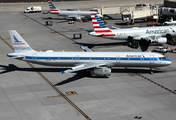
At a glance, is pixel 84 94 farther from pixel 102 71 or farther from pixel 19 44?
pixel 19 44

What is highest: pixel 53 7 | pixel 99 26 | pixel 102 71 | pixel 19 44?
pixel 53 7

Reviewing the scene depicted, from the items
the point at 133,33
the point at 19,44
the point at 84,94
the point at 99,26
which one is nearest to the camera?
the point at 84,94

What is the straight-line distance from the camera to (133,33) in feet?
252

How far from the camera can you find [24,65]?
198 ft

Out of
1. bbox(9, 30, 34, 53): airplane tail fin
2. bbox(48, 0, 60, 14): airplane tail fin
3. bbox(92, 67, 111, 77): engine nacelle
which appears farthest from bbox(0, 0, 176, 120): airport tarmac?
bbox(48, 0, 60, 14): airplane tail fin

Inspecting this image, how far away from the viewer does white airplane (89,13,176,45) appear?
73250mm

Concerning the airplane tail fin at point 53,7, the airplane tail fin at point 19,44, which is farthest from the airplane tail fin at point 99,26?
the airplane tail fin at point 53,7

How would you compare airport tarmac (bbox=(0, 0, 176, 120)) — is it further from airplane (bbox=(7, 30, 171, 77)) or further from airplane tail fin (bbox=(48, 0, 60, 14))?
airplane tail fin (bbox=(48, 0, 60, 14))

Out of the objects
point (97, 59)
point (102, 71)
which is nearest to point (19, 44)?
point (97, 59)

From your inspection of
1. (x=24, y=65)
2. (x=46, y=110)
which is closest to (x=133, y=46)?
(x=24, y=65)

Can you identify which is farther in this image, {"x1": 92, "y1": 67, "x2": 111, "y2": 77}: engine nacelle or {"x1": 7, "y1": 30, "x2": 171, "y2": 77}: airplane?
{"x1": 7, "y1": 30, "x2": 171, "y2": 77}: airplane

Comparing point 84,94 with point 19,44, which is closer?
point 84,94

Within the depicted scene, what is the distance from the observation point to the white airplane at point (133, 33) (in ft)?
240

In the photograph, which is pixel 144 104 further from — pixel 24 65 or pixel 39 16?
pixel 39 16
